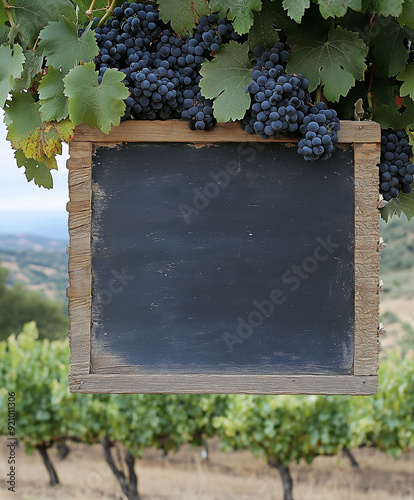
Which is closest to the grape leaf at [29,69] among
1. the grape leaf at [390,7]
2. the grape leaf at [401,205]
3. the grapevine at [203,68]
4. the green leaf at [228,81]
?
→ the grapevine at [203,68]

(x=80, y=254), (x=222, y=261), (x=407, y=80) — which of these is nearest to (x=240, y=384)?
(x=222, y=261)

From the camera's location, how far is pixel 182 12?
805 mm

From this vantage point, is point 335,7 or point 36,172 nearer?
point 335,7

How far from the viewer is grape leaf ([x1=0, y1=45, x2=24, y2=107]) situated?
31.0 inches

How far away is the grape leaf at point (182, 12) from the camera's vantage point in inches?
31.6

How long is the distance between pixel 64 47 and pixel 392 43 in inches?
19.5

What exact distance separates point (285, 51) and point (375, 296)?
391mm

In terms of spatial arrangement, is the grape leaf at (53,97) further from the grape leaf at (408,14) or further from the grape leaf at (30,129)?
the grape leaf at (408,14)

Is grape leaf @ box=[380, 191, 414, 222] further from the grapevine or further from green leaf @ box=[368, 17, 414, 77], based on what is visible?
green leaf @ box=[368, 17, 414, 77]

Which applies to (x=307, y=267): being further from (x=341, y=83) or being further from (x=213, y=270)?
(x=341, y=83)

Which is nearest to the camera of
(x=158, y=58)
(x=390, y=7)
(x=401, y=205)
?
(x=390, y=7)

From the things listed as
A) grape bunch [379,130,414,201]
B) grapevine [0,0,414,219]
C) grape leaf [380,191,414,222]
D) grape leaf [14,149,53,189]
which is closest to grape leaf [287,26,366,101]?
grapevine [0,0,414,219]

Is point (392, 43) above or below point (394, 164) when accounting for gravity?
above

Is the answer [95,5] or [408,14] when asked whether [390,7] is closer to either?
[408,14]
